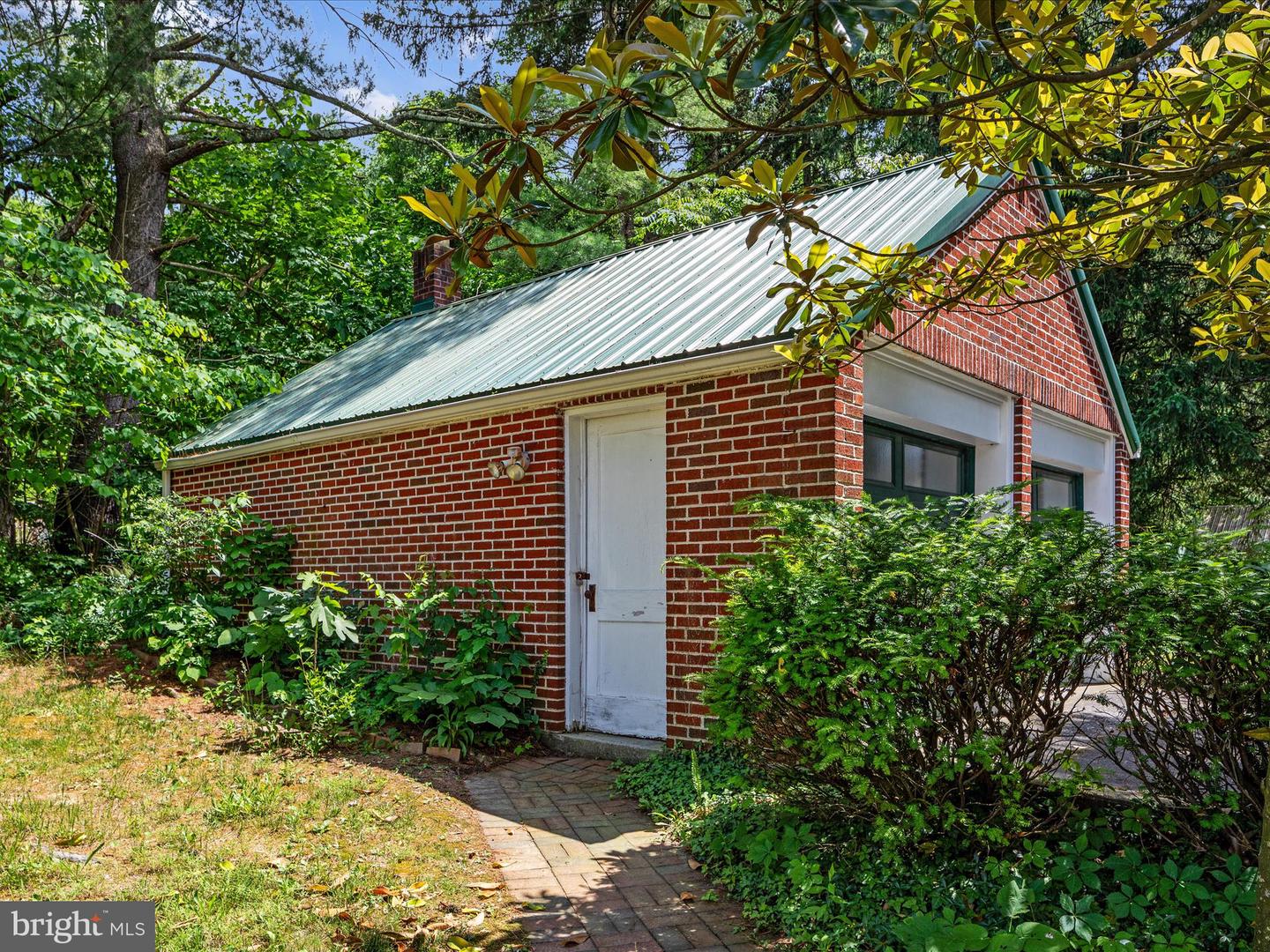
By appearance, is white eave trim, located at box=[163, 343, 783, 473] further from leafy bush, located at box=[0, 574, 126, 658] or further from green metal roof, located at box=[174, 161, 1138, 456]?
leafy bush, located at box=[0, 574, 126, 658]

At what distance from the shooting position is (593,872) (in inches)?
171

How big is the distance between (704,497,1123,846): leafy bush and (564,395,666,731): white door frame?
288 cm

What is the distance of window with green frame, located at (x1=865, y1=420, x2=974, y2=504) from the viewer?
262 inches

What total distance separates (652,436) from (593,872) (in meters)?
3.21

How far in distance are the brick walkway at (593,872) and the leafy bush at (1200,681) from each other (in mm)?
1834

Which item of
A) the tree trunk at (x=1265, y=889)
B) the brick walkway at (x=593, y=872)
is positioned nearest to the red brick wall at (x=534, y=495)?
the brick walkway at (x=593, y=872)

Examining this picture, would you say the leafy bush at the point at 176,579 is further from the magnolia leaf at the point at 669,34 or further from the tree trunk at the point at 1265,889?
the tree trunk at the point at 1265,889

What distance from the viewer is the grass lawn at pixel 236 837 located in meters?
3.63

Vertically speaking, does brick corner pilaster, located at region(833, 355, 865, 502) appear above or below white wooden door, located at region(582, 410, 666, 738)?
above

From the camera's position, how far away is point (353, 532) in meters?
8.85

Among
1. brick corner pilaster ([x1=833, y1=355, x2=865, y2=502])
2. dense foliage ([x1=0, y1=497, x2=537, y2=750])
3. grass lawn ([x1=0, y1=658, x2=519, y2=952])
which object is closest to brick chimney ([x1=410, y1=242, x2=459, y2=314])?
dense foliage ([x1=0, y1=497, x2=537, y2=750])

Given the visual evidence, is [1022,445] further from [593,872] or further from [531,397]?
[593,872]

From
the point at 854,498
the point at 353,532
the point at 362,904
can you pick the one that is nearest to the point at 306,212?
the point at 353,532

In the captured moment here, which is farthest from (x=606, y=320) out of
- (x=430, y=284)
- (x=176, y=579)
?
(x=430, y=284)
